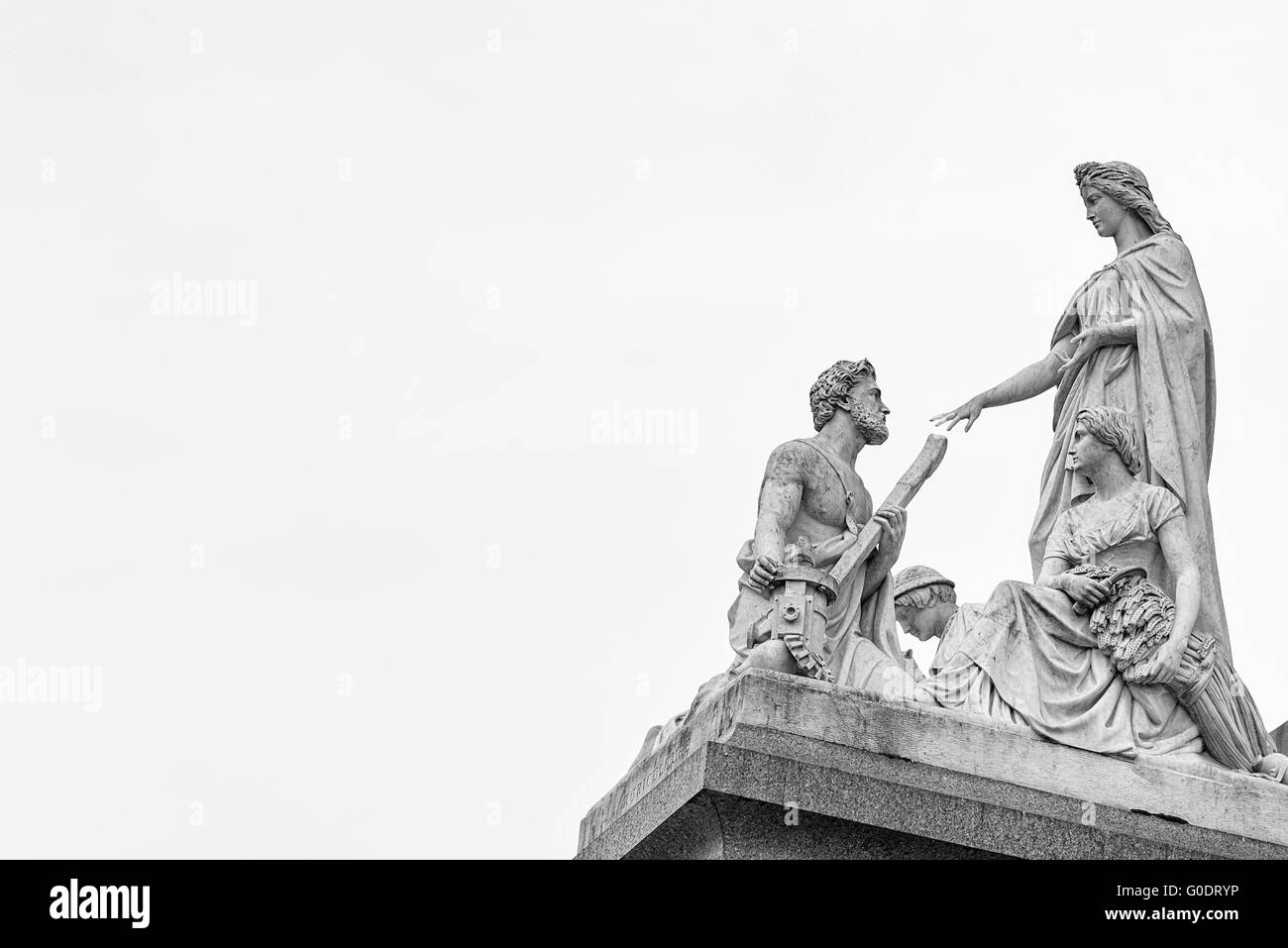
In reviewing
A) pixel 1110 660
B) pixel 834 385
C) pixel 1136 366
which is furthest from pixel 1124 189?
pixel 1110 660

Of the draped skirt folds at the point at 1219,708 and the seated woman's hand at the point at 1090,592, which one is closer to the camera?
the draped skirt folds at the point at 1219,708

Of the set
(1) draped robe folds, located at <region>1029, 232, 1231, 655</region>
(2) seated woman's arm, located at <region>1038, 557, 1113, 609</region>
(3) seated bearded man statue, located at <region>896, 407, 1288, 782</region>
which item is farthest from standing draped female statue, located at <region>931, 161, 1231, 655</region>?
(2) seated woman's arm, located at <region>1038, 557, 1113, 609</region>

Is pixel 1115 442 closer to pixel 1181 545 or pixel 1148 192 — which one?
pixel 1181 545

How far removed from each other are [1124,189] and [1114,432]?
86.8 inches

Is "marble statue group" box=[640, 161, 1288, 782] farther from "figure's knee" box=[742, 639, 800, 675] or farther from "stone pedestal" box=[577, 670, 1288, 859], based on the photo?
"stone pedestal" box=[577, 670, 1288, 859]

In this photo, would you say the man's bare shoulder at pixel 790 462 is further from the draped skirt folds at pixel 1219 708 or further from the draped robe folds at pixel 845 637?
the draped skirt folds at pixel 1219 708

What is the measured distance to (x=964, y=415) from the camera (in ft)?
53.4

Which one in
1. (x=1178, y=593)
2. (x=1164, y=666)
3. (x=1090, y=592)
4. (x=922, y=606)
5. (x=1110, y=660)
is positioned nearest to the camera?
(x=1164, y=666)

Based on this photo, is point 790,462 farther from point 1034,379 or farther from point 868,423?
point 1034,379

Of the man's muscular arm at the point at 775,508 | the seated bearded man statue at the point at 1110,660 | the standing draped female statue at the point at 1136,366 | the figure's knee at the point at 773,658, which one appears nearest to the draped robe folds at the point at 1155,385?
the standing draped female statue at the point at 1136,366

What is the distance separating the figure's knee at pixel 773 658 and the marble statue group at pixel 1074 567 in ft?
0.04

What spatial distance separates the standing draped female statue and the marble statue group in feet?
0.05

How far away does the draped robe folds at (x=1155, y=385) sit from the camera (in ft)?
51.0
